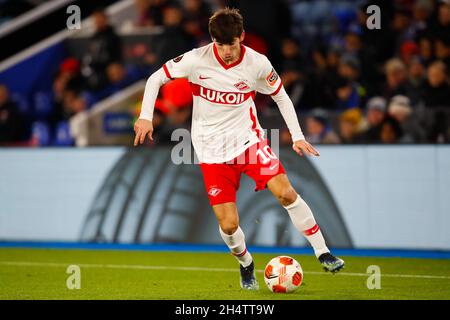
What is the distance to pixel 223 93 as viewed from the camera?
24.6 ft

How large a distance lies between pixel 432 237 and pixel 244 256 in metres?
3.95

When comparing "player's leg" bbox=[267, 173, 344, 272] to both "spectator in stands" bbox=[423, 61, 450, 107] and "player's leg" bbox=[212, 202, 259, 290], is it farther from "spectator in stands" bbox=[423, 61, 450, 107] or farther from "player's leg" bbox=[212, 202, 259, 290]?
"spectator in stands" bbox=[423, 61, 450, 107]

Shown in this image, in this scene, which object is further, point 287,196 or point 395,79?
point 395,79

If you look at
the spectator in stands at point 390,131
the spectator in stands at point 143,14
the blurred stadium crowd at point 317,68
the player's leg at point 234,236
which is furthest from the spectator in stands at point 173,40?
the player's leg at point 234,236

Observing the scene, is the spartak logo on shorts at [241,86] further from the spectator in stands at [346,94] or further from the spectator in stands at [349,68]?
the spectator in stands at [349,68]

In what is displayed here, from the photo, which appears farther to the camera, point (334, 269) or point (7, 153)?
point (7, 153)

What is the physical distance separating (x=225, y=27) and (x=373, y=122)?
4.67 meters

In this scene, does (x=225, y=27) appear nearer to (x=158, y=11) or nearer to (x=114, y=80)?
(x=114, y=80)

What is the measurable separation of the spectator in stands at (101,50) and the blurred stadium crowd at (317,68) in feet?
0.05

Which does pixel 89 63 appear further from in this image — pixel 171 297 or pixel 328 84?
pixel 171 297

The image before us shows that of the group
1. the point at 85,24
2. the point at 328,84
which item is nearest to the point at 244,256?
the point at 328,84

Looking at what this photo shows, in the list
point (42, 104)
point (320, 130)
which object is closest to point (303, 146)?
point (320, 130)

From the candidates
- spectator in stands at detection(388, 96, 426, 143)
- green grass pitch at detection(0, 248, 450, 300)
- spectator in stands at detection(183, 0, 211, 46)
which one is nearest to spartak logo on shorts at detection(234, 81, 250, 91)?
green grass pitch at detection(0, 248, 450, 300)

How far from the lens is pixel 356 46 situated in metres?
13.0
